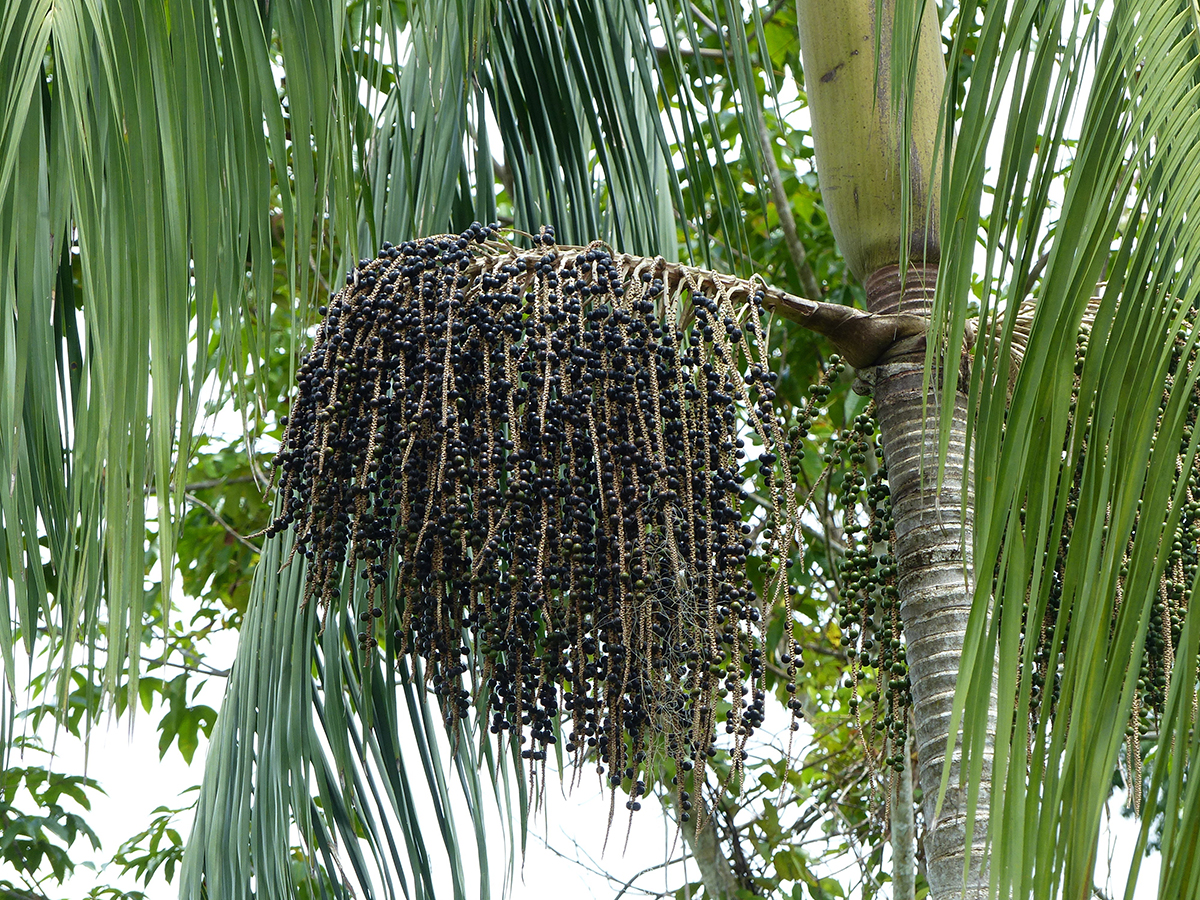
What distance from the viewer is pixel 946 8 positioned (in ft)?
11.7

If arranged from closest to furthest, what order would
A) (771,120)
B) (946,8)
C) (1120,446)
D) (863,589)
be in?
(1120,446) → (863,589) → (946,8) → (771,120)

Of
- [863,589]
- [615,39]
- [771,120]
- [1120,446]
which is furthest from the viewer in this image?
A: [771,120]

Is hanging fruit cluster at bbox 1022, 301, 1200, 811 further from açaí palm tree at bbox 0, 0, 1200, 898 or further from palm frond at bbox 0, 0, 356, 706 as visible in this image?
palm frond at bbox 0, 0, 356, 706

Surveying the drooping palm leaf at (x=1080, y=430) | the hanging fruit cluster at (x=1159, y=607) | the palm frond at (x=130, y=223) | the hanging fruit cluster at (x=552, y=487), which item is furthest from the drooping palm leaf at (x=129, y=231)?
the hanging fruit cluster at (x=1159, y=607)

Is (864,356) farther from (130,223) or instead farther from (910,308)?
(130,223)

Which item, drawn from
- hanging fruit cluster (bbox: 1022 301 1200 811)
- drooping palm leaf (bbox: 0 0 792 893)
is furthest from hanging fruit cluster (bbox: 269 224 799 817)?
hanging fruit cluster (bbox: 1022 301 1200 811)

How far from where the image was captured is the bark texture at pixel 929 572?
5.42ft

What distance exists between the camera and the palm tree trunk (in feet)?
5.65

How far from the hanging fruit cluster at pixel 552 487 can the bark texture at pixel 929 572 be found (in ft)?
0.94

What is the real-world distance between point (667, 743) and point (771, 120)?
353cm

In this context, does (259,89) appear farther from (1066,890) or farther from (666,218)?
(666,218)

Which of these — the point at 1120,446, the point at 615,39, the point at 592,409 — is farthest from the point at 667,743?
the point at 615,39

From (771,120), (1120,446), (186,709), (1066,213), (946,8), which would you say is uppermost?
(771,120)

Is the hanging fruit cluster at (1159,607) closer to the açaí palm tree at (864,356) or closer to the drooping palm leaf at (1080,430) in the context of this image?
the açaí palm tree at (864,356)
